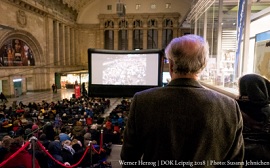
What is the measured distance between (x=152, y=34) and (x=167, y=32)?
2661mm

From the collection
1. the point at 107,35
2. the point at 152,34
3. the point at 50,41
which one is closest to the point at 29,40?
the point at 50,41

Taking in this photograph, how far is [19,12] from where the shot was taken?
21438mm

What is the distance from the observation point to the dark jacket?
1237 millimetres

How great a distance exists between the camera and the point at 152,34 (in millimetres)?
37938

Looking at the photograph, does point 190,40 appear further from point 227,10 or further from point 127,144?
point 227,10

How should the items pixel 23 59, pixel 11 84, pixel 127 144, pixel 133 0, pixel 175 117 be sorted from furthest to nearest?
pixel 133 0 < pixel 23 59 < pixel 11 84 < pixel 127 144 < pixel 175 117

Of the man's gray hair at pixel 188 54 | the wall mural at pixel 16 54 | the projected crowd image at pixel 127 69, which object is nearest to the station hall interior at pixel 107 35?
the wall mural at pixel 16 54

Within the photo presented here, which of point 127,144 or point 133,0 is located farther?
point 133,0

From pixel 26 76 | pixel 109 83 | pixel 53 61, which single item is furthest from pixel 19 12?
pixel 109 83

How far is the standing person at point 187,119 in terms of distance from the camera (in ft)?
4.07

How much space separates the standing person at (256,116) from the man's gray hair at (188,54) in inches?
38.1

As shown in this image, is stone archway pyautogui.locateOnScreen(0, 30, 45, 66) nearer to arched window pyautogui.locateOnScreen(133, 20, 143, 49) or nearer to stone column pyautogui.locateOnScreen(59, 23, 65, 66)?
stone column pyautogui.locateOnScreen(59, 23, 65, 66)

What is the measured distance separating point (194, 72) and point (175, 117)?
1.01 ft

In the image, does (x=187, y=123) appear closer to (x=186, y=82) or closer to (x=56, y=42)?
(x=186, y=82)
